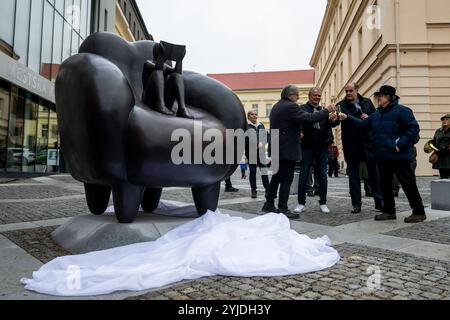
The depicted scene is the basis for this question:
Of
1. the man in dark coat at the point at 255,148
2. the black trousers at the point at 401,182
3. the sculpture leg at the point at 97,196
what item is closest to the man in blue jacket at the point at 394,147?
the black trousers at the point at 401,182

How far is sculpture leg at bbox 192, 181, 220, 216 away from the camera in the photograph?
165 inches

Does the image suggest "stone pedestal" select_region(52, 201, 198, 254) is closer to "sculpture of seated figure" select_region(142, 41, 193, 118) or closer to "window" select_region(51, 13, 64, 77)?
"sculpture of seated figure" select_region(142, 41, 193, 118)

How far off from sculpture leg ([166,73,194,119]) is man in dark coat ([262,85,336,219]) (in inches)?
68.6

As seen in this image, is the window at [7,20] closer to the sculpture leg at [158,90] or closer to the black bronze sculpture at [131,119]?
the black bronze sculpture at [131,119]

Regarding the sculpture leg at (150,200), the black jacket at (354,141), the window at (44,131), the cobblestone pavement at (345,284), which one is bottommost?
the cobblestone pavement at (345,284)

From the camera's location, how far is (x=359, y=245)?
3.77 meters

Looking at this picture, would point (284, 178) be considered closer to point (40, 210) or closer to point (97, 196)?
point (97, 196)

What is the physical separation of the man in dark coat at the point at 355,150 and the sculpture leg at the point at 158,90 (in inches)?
124

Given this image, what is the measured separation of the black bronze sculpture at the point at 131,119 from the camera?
3410 mm

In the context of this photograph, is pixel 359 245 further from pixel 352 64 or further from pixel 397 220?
pixel 352 64

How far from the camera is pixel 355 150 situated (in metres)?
5.95
